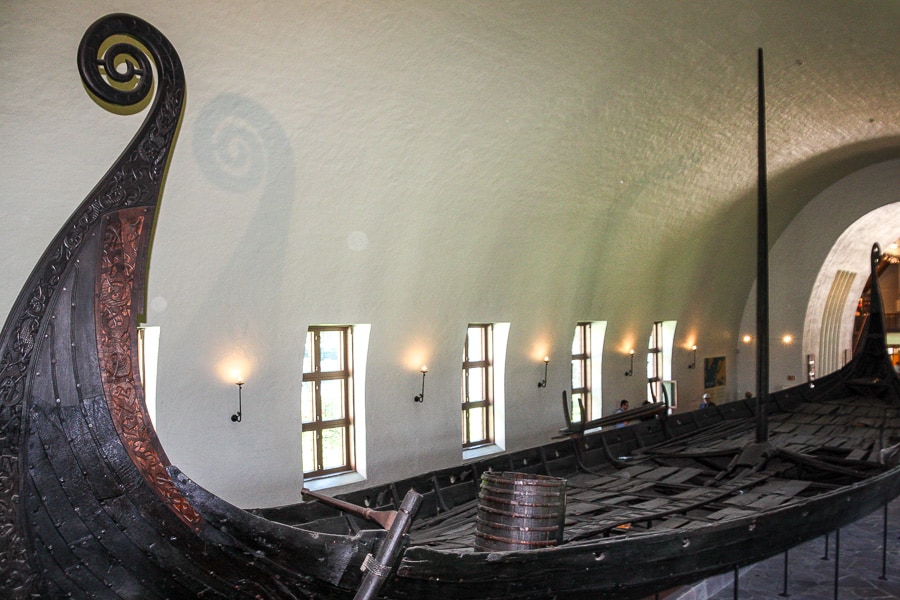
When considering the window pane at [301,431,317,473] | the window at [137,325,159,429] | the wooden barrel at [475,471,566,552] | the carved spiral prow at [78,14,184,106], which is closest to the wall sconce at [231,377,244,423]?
the window at [137,325,159,429]

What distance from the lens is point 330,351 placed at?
869 cm

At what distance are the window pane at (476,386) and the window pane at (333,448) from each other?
237cm

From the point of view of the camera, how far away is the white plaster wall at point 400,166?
213 inches

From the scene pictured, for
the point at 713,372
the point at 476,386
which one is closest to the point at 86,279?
the point at 476,386

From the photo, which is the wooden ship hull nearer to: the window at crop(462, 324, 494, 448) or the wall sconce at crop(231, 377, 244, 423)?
the wall sconce at crop(231, 377, 244, 423)

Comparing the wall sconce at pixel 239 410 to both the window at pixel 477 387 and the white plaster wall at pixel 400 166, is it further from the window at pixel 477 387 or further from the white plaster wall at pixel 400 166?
the window at pixel 477 387

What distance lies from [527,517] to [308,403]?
4.29m

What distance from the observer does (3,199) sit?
507 cm

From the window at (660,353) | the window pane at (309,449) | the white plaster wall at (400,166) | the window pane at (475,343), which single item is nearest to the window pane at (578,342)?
the white plaster wall at (400,166)

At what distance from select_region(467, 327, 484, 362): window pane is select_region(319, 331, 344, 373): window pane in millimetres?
2368

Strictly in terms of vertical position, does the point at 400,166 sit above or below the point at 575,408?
above

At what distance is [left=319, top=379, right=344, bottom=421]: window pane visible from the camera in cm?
866

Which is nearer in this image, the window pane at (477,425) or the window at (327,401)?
the window at (327,401)

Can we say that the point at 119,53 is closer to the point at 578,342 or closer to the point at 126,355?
the point at 126,355
